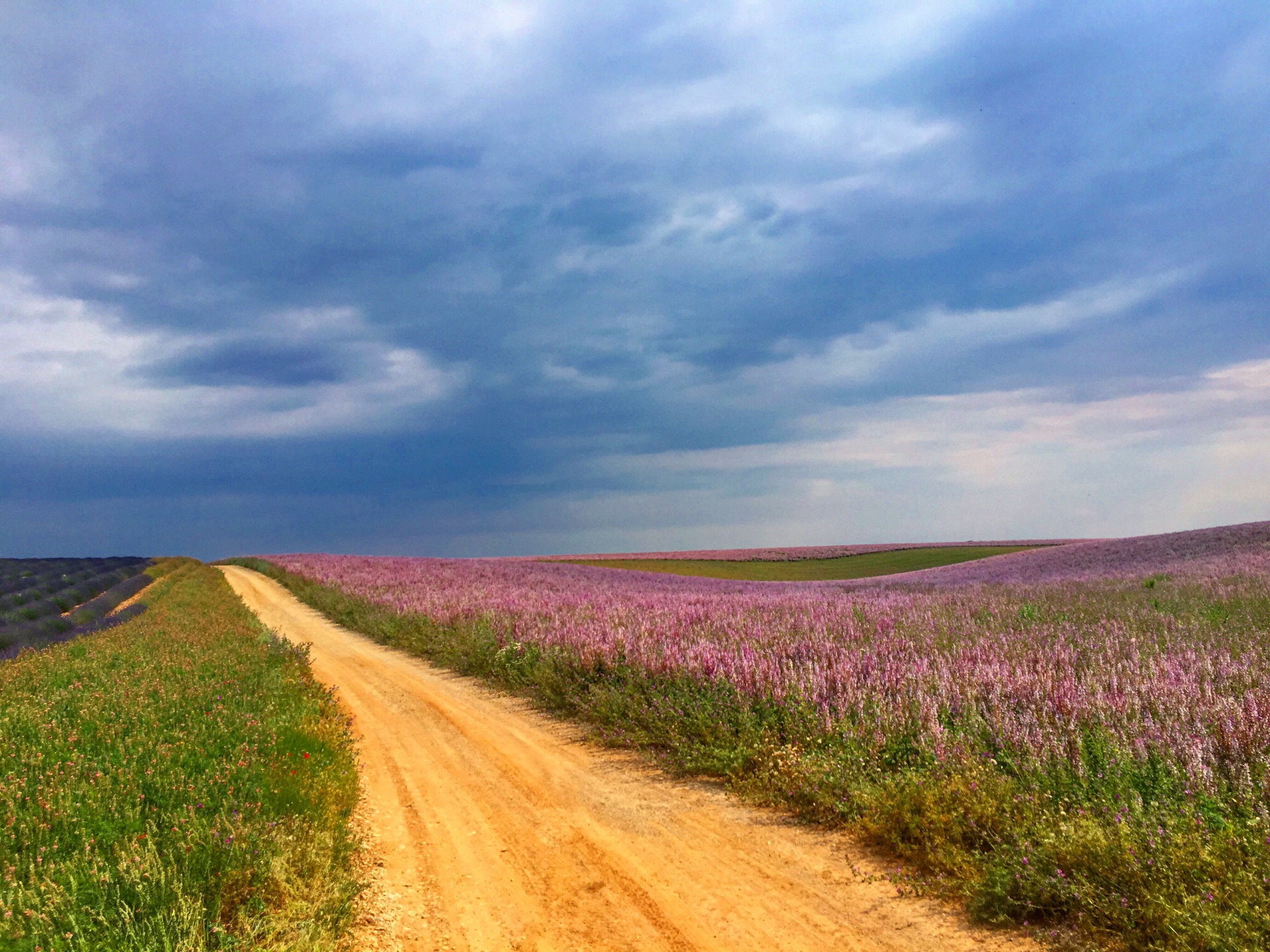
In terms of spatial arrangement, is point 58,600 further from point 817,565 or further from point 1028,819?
point 817,565

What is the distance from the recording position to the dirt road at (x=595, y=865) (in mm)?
4098

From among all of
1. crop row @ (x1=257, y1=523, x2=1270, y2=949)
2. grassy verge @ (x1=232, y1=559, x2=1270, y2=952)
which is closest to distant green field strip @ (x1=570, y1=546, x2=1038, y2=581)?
crop row @ (x1=257, y1=523, x2=1270, y2=949)

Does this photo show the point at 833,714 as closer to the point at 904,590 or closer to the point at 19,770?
the point at 19,770

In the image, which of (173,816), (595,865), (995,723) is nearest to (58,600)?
(173,816)

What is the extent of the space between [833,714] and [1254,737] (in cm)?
330

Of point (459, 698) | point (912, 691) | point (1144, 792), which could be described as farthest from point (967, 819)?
point (459, 698)

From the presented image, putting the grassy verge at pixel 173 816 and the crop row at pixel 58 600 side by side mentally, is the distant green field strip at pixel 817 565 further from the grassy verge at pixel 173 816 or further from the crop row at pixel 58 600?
the grassy verge at pixel 173 816

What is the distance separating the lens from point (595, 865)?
16.3 ft

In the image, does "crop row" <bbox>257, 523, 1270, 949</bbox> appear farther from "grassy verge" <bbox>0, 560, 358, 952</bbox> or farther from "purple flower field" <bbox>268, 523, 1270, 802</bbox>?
"grassy verge" <bbox>0, 560, 358, 952</bbox>

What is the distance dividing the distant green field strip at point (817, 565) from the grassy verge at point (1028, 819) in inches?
1442

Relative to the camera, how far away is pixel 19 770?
17.2ft

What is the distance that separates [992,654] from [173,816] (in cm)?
814

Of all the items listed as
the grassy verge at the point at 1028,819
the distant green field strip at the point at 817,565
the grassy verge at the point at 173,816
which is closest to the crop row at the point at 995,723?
the grassy verge at the point at 1028,819

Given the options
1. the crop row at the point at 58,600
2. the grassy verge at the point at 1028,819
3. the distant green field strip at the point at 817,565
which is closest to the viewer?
the grassy verge at the point at 1028,819
